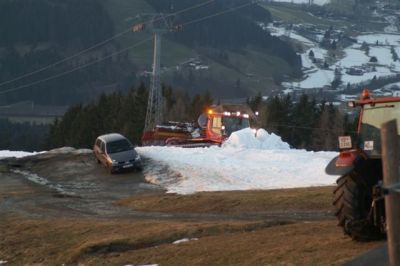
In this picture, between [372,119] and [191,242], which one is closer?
[372,119]

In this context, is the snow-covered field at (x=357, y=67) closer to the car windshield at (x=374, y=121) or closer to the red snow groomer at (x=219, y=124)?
the red snow groomer at (x=219, y=124)

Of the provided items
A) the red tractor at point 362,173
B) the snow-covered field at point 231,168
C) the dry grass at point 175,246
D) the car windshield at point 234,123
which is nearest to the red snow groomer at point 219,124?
the car windshield at point 234,123

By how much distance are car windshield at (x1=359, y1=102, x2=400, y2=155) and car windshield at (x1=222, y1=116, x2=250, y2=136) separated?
28.1 meters

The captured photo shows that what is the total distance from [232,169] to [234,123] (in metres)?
9.75

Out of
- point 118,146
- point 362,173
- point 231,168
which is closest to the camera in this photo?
point 362,173

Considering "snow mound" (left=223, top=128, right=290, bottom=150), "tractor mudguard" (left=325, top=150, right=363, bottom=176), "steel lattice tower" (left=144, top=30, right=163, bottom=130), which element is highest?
"steel lattice tower" (left=144, top=30, right=163, bottom=130)

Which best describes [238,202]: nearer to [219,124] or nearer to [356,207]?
[356,207]

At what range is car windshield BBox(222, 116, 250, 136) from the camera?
38.1 meters

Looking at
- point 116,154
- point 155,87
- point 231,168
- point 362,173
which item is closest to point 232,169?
point 231,168

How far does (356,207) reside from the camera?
9625 mm

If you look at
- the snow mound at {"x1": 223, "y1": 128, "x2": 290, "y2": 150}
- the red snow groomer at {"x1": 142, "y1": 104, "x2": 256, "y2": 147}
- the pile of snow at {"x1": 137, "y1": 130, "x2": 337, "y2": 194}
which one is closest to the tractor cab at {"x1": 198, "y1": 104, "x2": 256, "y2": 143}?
the red snow groomer at {"x1": 142, "y1": 104, "x2": 256, "y2": 147}

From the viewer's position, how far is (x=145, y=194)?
84.1ft

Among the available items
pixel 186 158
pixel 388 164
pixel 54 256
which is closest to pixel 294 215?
pixel 54 256

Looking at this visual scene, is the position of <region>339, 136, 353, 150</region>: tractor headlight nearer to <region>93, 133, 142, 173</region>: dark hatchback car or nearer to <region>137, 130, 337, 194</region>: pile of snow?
<region>137, 130, 337, 194</region>: pile of snow
